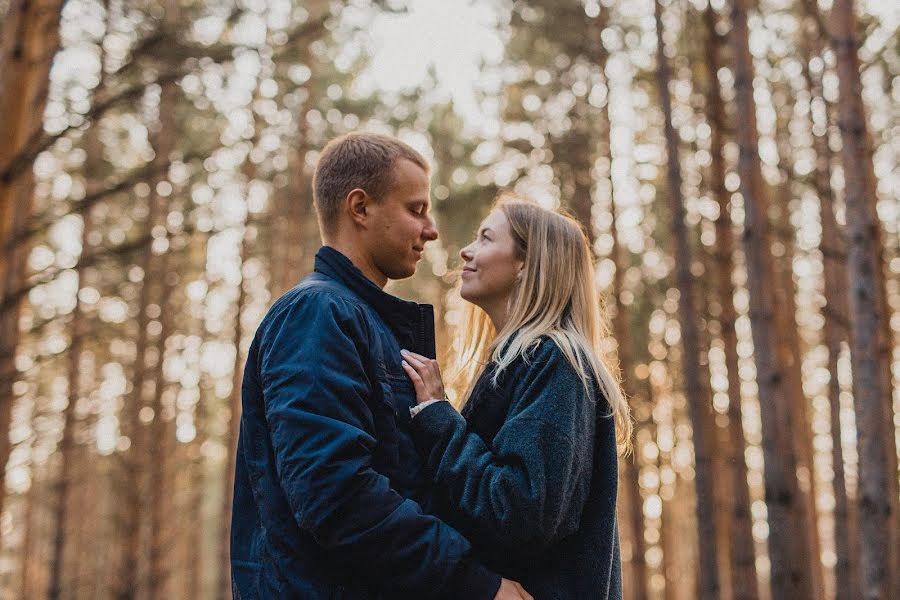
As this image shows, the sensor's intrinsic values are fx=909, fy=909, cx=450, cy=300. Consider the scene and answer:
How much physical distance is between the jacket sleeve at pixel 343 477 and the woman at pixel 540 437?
0.16 meters

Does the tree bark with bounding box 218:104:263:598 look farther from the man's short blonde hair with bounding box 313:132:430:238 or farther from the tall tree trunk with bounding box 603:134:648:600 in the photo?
the man's short blonde hair with bounding box 313:132:430:238

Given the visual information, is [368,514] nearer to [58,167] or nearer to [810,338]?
[58,167]

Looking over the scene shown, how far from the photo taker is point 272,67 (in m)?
16.2

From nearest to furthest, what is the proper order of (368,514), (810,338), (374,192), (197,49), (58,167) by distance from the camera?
(368,514), (374,192), (197,49), (58,167), (810,338)

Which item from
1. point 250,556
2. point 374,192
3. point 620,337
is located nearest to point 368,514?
point 250,556

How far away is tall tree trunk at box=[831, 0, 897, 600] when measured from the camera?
6.46 meters

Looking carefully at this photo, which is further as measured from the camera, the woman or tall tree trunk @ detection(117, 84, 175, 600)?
tall tree trunk @ detection(117, 84, 175, 600)

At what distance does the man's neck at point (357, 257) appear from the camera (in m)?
2.84

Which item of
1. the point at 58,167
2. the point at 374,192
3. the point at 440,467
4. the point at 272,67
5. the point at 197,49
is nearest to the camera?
the point at 440,467

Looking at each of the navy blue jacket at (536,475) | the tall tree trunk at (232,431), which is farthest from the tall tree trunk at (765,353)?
the tall tree trunk at (232,431)

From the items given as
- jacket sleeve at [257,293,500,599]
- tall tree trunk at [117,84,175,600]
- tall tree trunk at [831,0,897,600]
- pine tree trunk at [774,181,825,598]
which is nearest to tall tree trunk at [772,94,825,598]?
pine tree trunk at [774,181,825,598]

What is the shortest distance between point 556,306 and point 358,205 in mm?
707

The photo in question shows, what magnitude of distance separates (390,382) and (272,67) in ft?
48.1

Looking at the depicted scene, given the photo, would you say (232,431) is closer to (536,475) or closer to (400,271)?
(400,271)
